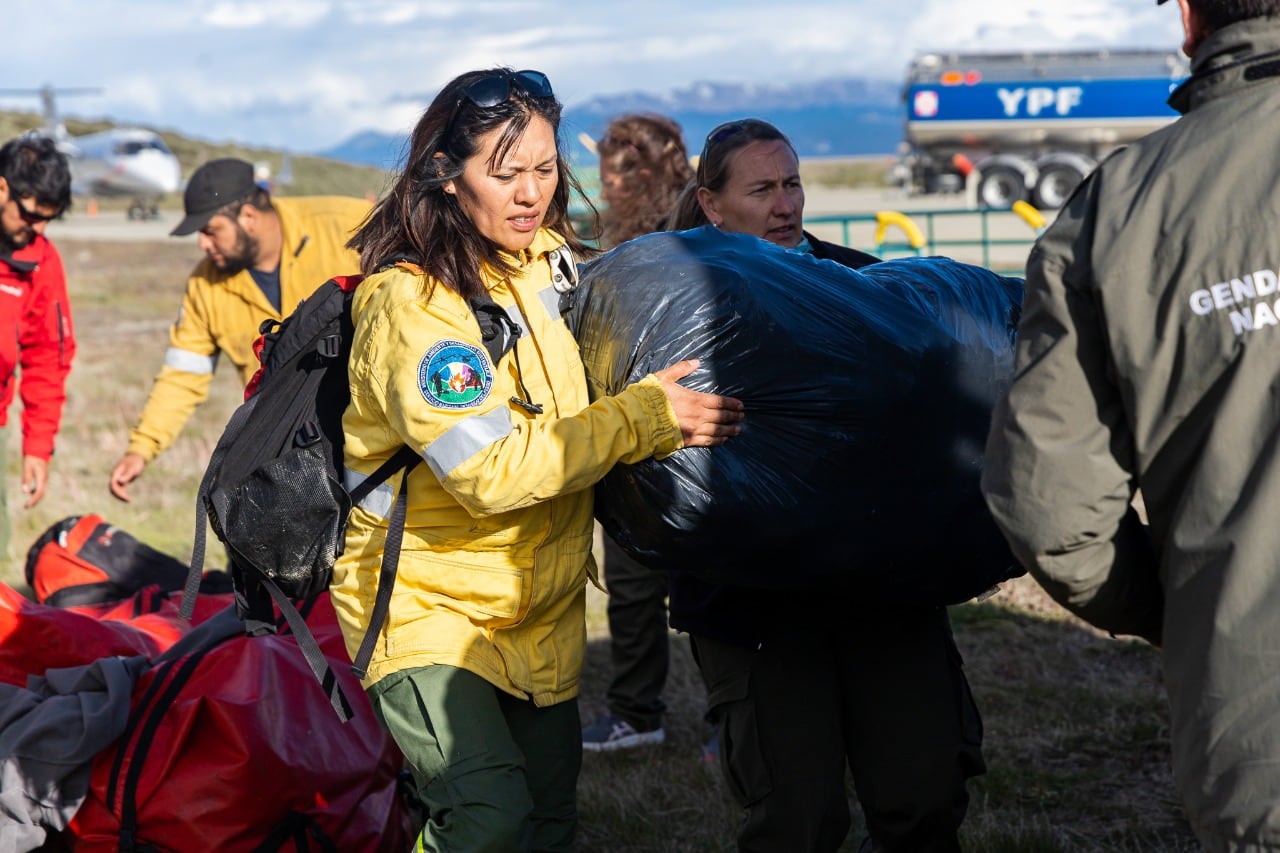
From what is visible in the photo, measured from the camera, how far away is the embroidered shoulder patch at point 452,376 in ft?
7.12

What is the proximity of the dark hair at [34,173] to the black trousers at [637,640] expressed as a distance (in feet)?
7.38

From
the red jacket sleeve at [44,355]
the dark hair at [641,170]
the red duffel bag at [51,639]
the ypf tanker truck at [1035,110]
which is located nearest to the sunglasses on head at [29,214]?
the red jacket sleeve at [44,355]

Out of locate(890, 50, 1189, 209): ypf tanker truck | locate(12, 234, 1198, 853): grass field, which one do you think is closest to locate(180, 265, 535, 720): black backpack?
locate(12, 234, 1198, 853): grass field

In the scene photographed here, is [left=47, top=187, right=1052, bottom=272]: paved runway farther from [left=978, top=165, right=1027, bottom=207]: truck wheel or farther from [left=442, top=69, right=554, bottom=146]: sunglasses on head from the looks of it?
[left=442, top=69, right=554, bottom=146]: sunglasses on head

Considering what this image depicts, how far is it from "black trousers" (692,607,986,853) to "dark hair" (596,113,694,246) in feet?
6.26

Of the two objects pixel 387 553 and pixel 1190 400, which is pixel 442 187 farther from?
pixel 1190 400

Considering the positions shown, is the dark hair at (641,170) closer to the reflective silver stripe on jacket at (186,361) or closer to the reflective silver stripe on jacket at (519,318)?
the reflective silver stripe on jacket at (186,361)

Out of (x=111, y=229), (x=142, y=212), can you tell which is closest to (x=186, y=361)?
(x=111, y=229)

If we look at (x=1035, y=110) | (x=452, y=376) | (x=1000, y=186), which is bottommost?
(x=1000, y=186)

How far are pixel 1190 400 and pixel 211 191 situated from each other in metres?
3.52

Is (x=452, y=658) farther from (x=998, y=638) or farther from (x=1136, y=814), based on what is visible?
(x=998, y=638)

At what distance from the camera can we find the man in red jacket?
180 inches

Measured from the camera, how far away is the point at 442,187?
237 centimetres

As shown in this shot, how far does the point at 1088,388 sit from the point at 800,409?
760mm
